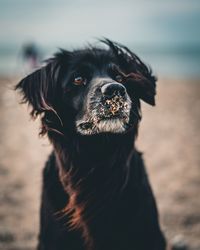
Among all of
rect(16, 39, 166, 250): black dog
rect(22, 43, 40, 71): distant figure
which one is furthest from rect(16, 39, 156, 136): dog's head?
rect(22, 43, 40, 71): distant figure

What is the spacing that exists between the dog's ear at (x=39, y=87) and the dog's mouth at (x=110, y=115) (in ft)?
1.46

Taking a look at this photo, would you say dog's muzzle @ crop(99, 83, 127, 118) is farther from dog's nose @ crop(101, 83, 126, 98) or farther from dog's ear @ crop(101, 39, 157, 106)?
dog's ear @ crop(101, 39, 157, 106)

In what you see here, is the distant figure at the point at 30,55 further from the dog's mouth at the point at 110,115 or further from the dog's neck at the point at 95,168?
the dog's mouth at the point at 110,115

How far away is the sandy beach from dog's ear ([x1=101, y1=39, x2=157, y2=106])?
1.09 m

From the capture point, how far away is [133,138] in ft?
13.9

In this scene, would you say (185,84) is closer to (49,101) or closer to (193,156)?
(193,156)

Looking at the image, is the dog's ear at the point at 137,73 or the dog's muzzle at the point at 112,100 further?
the dog's ear at the point at 137,73

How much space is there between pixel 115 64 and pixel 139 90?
1.18ft

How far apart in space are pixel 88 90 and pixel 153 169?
4.84 meters

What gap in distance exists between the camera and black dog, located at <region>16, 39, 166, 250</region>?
3986mm

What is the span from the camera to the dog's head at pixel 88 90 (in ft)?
12.9

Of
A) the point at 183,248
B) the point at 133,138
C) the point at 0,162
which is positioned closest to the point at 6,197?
the point at 0,162

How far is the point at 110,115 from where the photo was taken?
12.9ft

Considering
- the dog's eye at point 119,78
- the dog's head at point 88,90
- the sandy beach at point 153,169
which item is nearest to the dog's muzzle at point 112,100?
the dog's head at point 88,90
